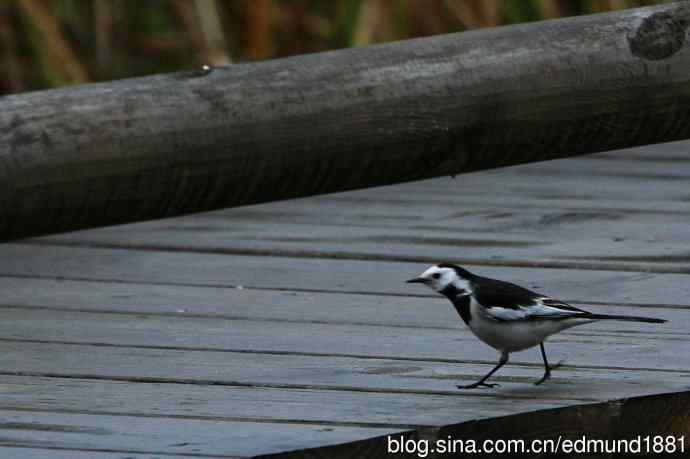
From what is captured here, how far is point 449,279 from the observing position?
343 centimetres

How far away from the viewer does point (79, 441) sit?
2.67m

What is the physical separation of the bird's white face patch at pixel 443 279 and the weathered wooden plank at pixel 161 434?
73 centimetres

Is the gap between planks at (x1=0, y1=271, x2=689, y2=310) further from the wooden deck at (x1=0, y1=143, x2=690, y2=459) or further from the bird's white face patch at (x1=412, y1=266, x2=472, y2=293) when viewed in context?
the bird's white face patch at (x1=412, y1=266, x2=472, y2=293)

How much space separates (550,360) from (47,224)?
108 centimetres

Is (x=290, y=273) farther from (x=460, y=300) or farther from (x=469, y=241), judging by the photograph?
(x=460, y=300)

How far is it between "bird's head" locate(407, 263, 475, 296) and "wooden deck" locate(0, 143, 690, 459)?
11 cm

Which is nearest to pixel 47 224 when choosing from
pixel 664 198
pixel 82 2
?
pixel 664 198

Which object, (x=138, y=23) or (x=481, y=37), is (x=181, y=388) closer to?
(x=481, y=37)

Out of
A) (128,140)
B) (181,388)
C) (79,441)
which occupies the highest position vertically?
(128,140)

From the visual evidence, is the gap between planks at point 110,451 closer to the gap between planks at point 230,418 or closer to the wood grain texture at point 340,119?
the gap between planks at point 230,418

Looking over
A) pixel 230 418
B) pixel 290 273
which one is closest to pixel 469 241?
pixel 290 273

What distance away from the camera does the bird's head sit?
11.1 ft

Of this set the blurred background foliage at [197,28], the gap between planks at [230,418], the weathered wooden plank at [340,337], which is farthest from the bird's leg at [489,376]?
the blurred background foliage at [197,28]

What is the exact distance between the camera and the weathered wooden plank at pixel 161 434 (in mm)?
2598
